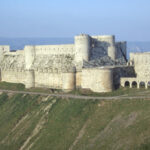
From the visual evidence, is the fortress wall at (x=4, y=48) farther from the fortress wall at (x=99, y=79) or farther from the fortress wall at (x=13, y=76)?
the fortress wall at (x=99, y=79)

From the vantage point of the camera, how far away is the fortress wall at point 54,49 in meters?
70.4

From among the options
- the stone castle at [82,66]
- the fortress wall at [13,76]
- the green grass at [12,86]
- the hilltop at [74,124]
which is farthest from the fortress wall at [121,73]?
the fortress wall at [13,76]

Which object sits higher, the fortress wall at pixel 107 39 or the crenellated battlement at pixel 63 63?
the fortress wall at pixel 107 39

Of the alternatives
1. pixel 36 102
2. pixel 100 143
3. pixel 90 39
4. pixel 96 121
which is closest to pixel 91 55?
pixel 90 39

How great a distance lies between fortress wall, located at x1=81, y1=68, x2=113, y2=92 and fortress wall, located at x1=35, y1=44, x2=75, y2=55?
356 inches

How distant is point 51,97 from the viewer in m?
63.9

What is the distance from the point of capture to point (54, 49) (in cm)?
7306

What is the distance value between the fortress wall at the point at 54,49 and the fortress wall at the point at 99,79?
9052 mm

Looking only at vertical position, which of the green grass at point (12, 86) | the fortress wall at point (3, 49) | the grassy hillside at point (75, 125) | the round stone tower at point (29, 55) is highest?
the fortress wall at point (3, 49)

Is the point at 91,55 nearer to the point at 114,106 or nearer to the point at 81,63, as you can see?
the point at 81,63

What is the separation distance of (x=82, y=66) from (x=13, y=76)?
2163 cm

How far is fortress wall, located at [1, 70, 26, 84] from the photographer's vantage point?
7837 cm

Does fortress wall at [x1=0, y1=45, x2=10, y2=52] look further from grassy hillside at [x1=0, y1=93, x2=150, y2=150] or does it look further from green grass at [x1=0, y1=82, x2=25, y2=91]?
grassy hillside at [x1=0, y1=93, x2=150, y2=150]

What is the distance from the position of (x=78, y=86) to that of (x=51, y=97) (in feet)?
17.5
